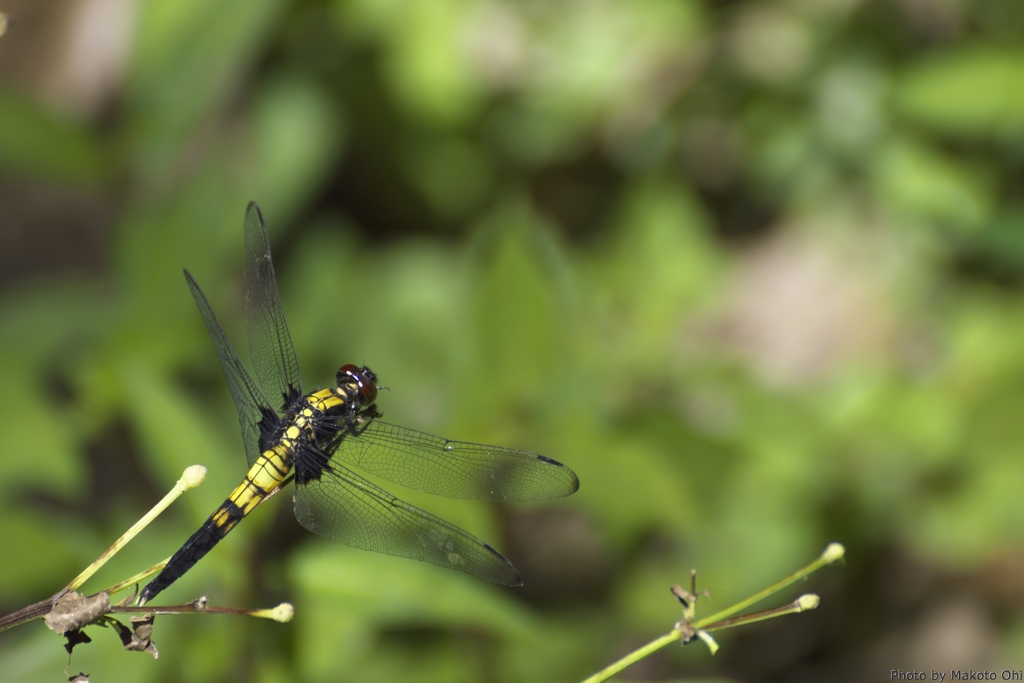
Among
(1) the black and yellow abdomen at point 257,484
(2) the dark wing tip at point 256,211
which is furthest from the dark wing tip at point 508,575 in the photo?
(2) the dark wing tip at point 256,211

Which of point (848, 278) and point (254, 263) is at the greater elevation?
point (848, 278)

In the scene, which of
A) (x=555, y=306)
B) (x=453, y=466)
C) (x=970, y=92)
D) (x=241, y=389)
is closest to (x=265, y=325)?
(x=241, y=389)

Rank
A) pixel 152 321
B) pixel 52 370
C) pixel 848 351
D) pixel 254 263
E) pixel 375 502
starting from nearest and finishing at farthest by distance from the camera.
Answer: pixel 375 502 < pixel 254 263 < pixel 152 321 < pixel 52 370 < pixel 848 351

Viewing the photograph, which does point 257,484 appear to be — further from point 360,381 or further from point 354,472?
point 360,381

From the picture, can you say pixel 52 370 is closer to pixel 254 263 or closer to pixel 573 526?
pixel 254 263

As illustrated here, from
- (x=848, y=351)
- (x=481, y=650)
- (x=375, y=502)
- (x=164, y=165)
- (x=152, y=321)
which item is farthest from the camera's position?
(x=848, y=351)

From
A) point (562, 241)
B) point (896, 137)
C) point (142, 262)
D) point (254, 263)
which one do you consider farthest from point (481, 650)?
point (896, 137)

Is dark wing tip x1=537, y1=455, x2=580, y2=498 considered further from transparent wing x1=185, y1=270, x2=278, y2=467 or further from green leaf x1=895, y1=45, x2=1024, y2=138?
green leaf x1=895, y1=45, x2=1024, y2=138
